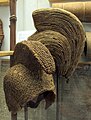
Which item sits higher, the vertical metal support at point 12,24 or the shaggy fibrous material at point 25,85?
the vertical metal support at point 12,24

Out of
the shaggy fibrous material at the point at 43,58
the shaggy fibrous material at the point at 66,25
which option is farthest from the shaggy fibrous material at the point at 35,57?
the shaggy fibrous material at the point at 66,25

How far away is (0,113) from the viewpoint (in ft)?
2.52

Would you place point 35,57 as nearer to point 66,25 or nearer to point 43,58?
point 43,58

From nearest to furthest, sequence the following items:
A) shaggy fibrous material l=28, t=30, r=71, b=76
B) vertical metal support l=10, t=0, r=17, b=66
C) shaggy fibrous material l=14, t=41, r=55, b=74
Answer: shaggy fibrous material l=14, t=41, r=55, b=74 < shaggy fibrous material l=28, t=30, r=71, b=76 < vertical metal support l=10, t=0, r=17, b=66

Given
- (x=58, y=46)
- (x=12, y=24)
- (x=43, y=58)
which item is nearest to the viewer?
(x=43, y=58)

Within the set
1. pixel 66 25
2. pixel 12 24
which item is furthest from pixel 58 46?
pixel 12 24

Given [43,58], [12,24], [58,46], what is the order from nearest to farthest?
[43,58]
[58,46]
[12,24]

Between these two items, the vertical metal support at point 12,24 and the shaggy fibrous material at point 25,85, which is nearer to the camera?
the shaggy fibrous material at point 25,85

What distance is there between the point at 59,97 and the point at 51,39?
234 mm

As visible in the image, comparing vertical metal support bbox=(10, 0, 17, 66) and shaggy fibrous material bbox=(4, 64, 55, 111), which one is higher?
vertical metal support bbox=(10, 0, 17, 66)

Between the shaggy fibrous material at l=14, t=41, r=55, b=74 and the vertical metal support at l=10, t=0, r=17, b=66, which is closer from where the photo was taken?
the shaggy fibrous material at l=14, t=41, r=55, b=74

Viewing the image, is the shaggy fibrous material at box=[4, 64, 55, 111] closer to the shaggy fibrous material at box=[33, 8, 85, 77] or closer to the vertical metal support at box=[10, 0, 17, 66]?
the shaggy fibrous material at box=[33, 8, 85, 77]

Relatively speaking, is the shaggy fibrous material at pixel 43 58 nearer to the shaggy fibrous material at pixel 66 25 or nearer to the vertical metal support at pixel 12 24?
the shaggy fibrous material at pixel 66 25

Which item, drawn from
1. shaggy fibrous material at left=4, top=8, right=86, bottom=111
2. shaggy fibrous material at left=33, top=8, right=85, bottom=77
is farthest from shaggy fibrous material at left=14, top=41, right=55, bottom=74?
shaggy fibrous material at left=33, top=8, right=85, bottom=77
